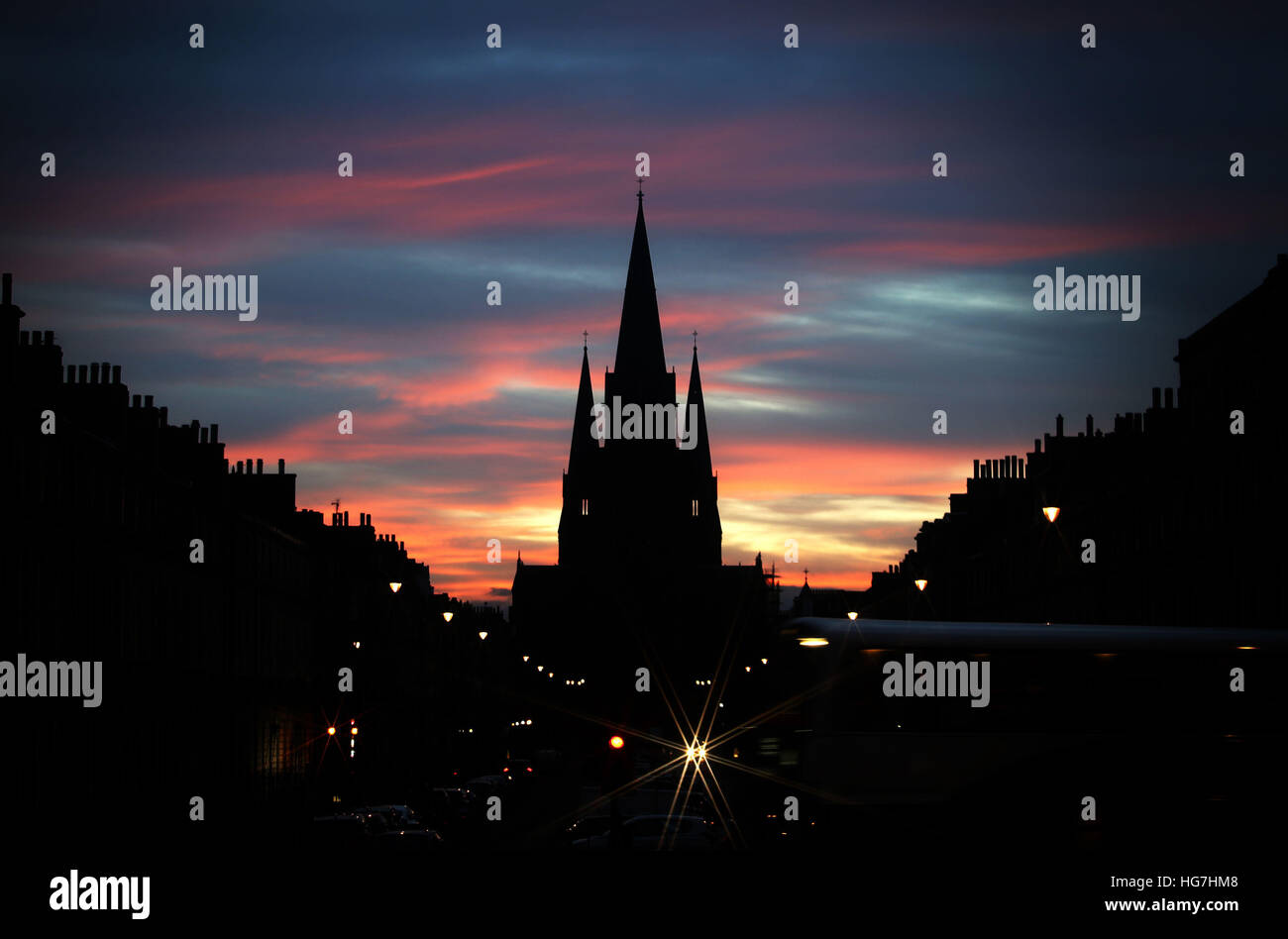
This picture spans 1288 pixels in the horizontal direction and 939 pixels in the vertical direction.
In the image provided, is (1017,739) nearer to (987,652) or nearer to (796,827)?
(987,652)

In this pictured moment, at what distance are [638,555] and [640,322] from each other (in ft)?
91.5

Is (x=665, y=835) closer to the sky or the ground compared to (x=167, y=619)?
closer to the ground

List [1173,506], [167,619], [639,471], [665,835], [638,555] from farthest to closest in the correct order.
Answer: [639,471], [638,555], [1173,506], [167,619], [665,835]

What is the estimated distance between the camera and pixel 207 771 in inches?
2603

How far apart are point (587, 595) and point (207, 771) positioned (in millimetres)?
110640

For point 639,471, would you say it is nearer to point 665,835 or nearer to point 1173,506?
point 1173,506

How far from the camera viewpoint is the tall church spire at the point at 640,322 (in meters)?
188

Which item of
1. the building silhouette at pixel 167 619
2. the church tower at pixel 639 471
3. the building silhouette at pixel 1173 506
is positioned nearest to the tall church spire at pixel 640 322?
the church tower at pixel 639 471

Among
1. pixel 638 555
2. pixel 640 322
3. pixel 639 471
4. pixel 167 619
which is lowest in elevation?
pixel 167 619

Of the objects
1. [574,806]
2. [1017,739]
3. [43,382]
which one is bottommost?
[574,806]

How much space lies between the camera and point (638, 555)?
634 feet

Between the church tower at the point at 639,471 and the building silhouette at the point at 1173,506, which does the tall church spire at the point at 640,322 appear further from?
the building silhouette at the point at 1173,506

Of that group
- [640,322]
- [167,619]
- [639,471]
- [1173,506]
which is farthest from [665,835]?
[639,471]
